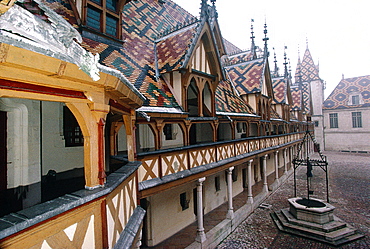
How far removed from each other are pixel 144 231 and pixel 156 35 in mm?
9829

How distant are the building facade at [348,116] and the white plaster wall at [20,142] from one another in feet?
166

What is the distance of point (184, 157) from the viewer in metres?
7.65

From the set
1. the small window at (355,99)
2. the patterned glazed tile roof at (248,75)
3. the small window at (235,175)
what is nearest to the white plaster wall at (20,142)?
the small window at (235,175)

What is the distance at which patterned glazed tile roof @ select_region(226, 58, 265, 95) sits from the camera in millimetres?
15586

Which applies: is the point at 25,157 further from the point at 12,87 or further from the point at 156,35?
the point at 156,35

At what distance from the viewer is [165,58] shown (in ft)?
30.6

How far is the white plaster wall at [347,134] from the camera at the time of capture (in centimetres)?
3975

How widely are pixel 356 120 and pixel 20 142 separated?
51343 millimetres

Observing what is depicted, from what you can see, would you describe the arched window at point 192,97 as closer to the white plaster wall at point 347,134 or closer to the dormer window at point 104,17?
the dormer window at point 104,17

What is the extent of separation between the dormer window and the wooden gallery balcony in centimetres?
541

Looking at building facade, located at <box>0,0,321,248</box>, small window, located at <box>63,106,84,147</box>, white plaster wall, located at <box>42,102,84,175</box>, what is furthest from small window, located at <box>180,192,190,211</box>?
small window, located at <box>63,106,84,147</box>

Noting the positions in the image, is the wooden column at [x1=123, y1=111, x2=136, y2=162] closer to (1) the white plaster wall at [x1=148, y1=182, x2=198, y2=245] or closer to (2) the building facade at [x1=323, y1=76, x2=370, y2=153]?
(1) the white plaster wall at [x1=148, y1=182, x2=198, y2=245]

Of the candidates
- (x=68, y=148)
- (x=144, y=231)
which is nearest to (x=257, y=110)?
(x=144, y=231)

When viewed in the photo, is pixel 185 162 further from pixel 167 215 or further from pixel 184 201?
pixel 184 201
